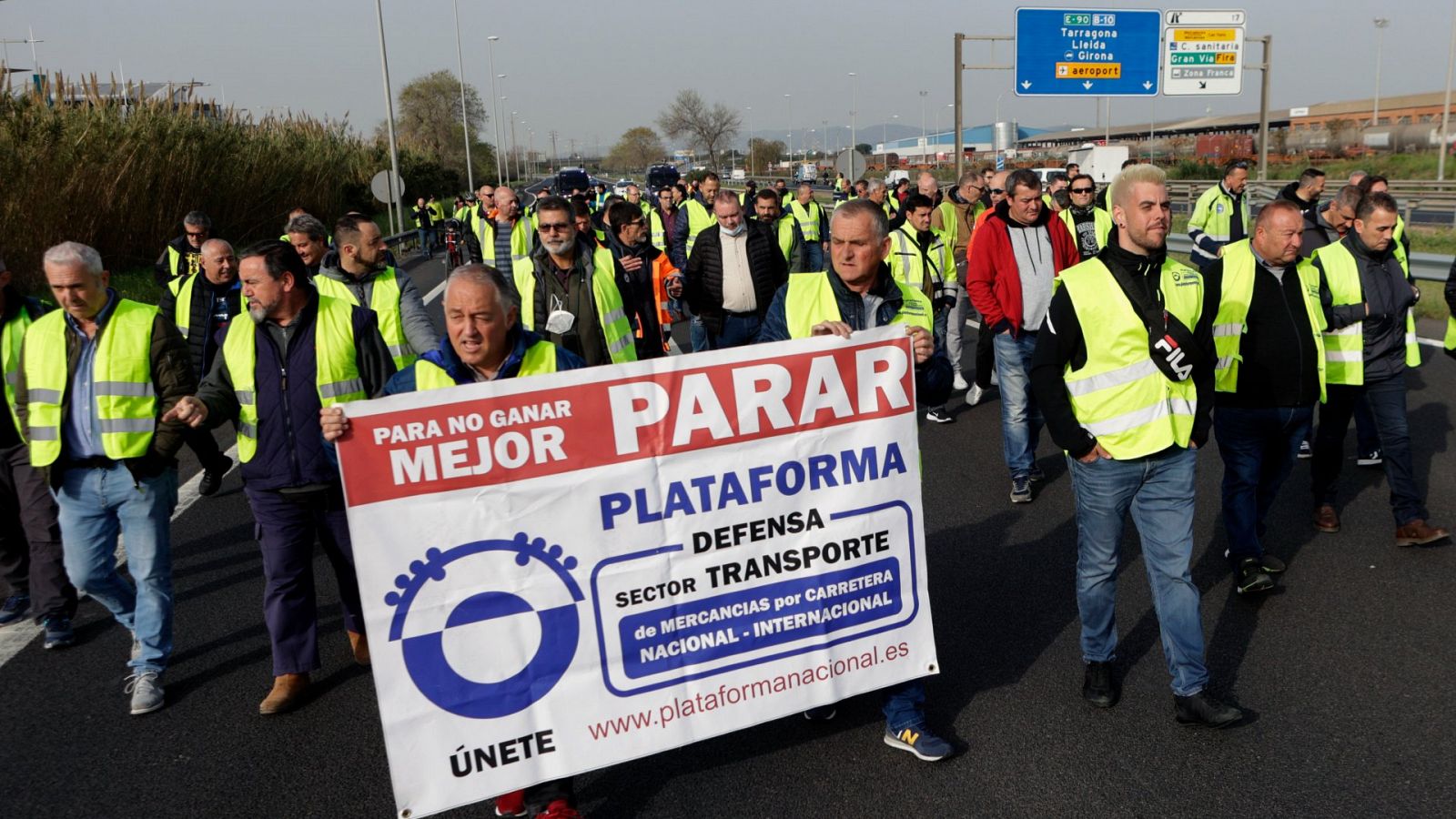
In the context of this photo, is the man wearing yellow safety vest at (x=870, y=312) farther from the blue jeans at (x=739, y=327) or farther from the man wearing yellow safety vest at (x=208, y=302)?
the blue jeans at (x=739, y=327)

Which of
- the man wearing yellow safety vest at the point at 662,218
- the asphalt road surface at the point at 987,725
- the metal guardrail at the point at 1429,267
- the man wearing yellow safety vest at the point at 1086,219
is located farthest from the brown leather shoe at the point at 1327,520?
the man wearing yellow safety vest at the point at 662,218

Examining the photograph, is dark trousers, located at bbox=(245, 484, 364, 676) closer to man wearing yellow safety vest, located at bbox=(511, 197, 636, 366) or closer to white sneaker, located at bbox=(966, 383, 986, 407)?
man wearing yellow safety vest, located at bbox=(511, 197, 636, 366)

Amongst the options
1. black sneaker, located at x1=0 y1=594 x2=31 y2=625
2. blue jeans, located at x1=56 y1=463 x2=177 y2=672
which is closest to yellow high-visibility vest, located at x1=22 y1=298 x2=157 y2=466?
blue jeans, located at x1=56 y1=463 x2=177 y2=672

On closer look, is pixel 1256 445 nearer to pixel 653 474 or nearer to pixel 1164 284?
pixel 1164 284

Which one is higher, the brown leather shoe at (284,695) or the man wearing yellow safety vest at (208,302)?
the man wearing yellow safety vest at (208,302)

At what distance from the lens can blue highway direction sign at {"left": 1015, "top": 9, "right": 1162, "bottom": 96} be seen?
25078mm

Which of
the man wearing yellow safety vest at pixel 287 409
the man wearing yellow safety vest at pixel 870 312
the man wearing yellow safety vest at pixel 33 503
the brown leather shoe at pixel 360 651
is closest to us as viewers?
the man wearing yellow safety vest at pixel 870 312

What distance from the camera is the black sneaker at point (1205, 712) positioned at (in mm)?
4051

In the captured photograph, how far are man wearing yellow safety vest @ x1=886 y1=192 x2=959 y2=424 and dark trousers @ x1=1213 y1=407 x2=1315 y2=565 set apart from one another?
10.1ft

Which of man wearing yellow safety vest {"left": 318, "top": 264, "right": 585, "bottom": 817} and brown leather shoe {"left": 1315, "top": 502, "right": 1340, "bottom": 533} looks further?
brown leather shoe {"left": 1315, "top": 502, "right": 1340, "bottom": 533}

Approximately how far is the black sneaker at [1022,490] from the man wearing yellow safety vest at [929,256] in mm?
1633

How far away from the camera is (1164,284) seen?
4090mm

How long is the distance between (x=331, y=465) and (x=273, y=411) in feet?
1.00

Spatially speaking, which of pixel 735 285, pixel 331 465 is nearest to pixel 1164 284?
pixel 331 465
